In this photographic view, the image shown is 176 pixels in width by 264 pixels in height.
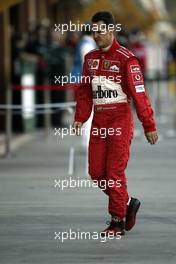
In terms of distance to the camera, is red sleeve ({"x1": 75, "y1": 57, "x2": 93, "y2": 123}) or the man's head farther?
Answer: red sleeve ({"x1": 75, "y1": 57, "x2": 93, "y2": 123})

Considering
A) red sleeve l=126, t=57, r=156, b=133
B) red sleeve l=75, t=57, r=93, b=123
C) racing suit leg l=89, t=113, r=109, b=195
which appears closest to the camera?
red sleeve l=126, t=57, r=156, b=133

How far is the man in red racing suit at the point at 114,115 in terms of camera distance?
10547 mm

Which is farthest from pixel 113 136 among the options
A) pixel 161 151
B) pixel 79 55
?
pixel 161 151

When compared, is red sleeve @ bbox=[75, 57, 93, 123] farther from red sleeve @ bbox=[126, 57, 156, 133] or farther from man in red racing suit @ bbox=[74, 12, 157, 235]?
red sleeve @ bbox=[126, 57, 156, 133]

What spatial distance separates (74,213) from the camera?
40.6 feet

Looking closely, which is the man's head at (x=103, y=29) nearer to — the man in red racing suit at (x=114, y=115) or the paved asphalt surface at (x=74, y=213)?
the man in red racing suit at (x=114, y=115)

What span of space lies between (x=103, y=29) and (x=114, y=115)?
726mm

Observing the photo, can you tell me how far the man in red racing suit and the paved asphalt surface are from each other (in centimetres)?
31

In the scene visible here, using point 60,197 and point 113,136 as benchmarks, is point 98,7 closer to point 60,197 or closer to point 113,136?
point 60,197

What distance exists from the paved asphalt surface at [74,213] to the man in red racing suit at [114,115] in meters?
0.31

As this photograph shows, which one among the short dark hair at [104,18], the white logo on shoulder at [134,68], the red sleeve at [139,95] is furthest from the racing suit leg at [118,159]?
the short dark hair at [104,18]

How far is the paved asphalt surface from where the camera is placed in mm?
9633

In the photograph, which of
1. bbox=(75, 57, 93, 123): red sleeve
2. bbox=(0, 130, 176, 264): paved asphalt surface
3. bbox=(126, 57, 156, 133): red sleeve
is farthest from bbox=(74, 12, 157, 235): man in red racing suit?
bbox=(0, 130, 176, 264): paved asphalt surface

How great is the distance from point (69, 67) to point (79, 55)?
452 inches
